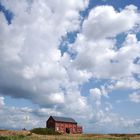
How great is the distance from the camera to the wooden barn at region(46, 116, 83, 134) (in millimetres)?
116137

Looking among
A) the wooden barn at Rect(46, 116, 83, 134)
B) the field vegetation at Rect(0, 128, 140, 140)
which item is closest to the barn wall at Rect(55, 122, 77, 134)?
the wooden barn at Rect(46, 116, 83, 134)

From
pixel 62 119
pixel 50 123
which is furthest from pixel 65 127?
pixel 50 123

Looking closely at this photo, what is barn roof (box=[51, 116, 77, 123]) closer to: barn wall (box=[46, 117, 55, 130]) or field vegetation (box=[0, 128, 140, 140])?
barn wall (box=[46, 117, 55, 130])

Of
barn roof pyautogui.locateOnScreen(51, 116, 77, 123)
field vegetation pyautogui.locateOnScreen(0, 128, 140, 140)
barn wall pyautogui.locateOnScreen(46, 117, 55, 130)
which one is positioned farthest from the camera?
barn roof pyautogui.locateOnScreen(51, 116, 77, 123)

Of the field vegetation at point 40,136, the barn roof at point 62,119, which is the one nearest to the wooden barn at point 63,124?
the barn roof at point 62,119

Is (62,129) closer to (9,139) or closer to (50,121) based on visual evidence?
(50,121)

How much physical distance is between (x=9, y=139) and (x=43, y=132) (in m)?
38.1

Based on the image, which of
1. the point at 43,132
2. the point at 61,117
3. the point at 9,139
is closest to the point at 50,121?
the point at 61,117

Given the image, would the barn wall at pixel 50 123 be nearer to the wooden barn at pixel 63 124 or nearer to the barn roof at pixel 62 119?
the wooden barn at pixel 63 124

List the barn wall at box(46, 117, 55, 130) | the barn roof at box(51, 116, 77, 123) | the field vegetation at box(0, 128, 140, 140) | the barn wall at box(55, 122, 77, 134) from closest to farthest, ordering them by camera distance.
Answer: the field vegetation at box(0, 128, 140, 140), the barn wall at box(55, 122, 77, 134), the barn wall at box(46, 117, 55, 130), the barn roof at box(51, 116, 77, 123)

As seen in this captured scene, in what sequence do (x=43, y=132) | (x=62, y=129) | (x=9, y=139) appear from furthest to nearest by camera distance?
1. (x=62, y=129)
2. (x=43, y=132)
3. (x=9, y=139)

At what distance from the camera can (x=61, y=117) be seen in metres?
121

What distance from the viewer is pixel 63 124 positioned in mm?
118562

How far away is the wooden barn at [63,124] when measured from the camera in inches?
4572
